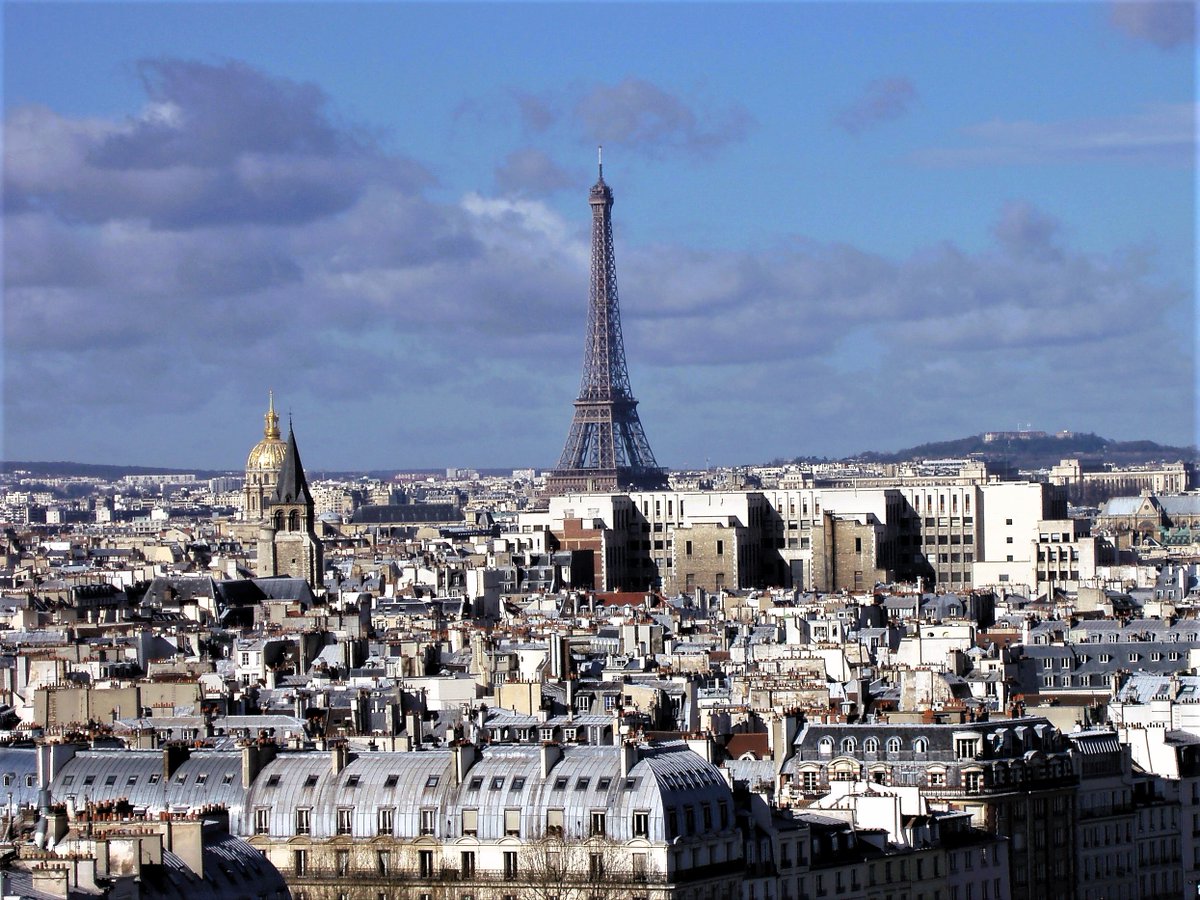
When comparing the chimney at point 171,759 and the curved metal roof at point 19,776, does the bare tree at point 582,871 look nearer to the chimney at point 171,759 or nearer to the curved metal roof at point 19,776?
the chimney at point 171,759

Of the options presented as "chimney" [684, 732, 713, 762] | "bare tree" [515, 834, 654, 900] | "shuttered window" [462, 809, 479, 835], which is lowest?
"bare tree" [515, 834, 654, 900]

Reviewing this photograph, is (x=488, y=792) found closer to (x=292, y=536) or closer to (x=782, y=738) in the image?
(x=782, y=738)

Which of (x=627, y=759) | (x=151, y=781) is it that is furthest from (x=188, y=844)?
(x=151, y=781)

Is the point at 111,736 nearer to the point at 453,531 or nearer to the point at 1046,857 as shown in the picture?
the point at 1046,857

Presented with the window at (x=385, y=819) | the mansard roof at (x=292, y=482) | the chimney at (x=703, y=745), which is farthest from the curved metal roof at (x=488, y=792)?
the mansard roof at (x=292, y=482)

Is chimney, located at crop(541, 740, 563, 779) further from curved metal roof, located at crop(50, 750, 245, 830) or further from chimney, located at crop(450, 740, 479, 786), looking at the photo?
curved metal roof, located at crop(50, 750, 245, 830)

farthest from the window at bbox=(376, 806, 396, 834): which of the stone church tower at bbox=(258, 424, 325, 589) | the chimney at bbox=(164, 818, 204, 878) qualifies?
the stone church tower at bbox=(258, 424, 325, 589)
